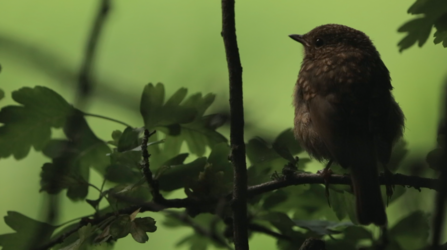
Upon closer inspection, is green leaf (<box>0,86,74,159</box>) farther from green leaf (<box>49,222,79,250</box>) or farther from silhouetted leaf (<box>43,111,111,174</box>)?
green leaf (<box>49,222,79,250</box>)

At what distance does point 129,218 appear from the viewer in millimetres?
1861

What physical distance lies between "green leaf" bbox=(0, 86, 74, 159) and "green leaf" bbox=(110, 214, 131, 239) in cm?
72

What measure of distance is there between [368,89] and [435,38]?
408 mm

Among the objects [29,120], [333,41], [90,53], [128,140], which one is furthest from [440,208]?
[333,41]

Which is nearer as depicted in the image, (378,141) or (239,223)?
(239,223)

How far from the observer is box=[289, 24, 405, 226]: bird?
7.47ft

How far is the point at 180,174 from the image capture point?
2113 mm

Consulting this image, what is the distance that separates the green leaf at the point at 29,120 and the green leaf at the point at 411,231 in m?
1.46

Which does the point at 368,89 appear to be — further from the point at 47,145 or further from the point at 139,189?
the point at 47,145

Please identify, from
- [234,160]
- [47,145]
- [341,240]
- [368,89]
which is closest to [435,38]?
[368,89]

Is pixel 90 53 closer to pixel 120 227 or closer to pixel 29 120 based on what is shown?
pixel 120 227

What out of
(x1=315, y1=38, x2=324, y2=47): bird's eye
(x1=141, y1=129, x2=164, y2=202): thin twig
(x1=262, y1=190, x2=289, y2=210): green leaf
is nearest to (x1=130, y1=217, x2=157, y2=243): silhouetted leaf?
(x1=141, y1=129, x2=164, y2=202): thin twig

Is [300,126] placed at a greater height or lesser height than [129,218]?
greater

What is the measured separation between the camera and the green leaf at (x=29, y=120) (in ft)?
7.93
